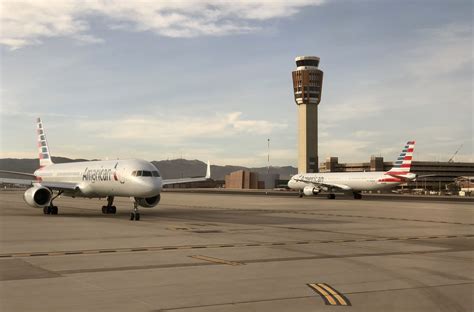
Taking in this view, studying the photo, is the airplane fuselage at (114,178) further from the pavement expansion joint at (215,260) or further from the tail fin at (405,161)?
the tail fin at (405,161)

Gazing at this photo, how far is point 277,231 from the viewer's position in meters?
28.7

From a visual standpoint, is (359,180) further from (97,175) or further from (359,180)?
(97,175)

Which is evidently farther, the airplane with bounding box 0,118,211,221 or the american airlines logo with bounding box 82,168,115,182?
the american airlines logo with bounding box 82,168,115,182

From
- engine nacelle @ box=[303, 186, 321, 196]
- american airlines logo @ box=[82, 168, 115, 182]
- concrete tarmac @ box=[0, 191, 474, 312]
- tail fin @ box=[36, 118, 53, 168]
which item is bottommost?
concrete tarmac @ box=[0, 191, 474, 312]

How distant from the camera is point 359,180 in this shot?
262 feet

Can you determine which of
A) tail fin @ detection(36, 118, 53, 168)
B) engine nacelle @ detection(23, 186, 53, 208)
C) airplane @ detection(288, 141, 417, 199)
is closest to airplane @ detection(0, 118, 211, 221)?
engine nacelle @ detection(23, 186, 53, 208)

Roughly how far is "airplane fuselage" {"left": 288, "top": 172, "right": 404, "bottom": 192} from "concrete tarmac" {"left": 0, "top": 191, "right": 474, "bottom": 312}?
1908 inches

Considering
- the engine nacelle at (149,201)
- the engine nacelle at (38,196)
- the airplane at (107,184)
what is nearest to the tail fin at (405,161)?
the airplane at (107,184)

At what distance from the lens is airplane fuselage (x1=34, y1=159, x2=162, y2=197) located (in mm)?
36719

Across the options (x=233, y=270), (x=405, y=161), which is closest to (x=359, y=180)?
(x=405, y=161)

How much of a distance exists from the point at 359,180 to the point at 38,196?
5166cm

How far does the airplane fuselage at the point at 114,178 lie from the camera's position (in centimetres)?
3672

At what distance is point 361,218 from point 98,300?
3056 cm

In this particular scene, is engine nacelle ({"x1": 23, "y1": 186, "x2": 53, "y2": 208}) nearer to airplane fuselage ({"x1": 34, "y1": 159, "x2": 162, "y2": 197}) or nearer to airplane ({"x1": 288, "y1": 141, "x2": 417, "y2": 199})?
airplane fuselage ({"x1": 34, "y1": 159, "x2": 162, "y2": 197})
